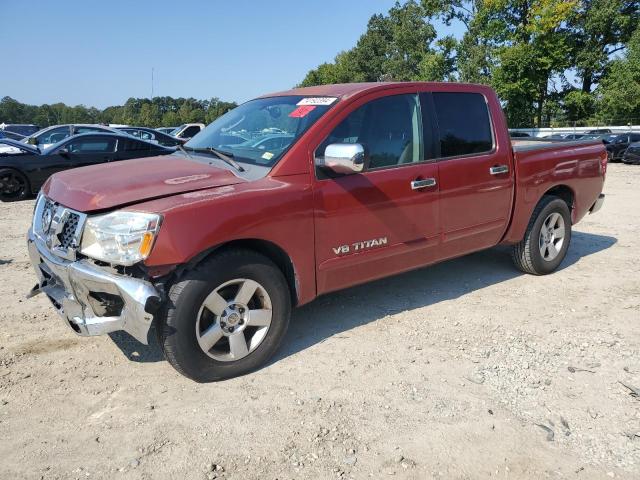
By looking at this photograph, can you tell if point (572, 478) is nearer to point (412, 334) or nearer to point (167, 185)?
point (412, 334)

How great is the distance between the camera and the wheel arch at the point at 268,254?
319cm

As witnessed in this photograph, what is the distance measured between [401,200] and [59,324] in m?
2.89

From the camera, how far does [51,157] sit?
1100 centimetres

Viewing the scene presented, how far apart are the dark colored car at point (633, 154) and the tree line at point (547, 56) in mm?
19218

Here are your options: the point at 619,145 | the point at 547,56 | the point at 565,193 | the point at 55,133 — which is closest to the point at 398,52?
the point at 547,56

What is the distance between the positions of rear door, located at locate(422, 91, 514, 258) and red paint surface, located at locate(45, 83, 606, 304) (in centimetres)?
1

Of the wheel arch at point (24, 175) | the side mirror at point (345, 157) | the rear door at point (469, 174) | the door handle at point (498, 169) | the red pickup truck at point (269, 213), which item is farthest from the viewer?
the wheel arch at point (24, 175)

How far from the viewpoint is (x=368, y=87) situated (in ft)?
13.3

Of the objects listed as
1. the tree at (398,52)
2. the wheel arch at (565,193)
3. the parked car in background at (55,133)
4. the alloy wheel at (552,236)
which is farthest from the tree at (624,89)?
the alloy wheel at (552,236)

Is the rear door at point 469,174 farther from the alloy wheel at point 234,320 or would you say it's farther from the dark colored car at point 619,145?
the dark colored car at point 619,145

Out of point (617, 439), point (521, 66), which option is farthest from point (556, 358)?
point (521, 66)

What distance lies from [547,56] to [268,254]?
143 feet

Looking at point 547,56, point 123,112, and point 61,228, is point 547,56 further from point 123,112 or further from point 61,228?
→ point 123,112

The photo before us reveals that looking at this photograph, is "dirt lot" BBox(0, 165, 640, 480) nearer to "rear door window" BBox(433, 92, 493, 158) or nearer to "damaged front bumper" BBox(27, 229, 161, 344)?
"damaged front bumper" BBox(27, 229, 161, 344)
